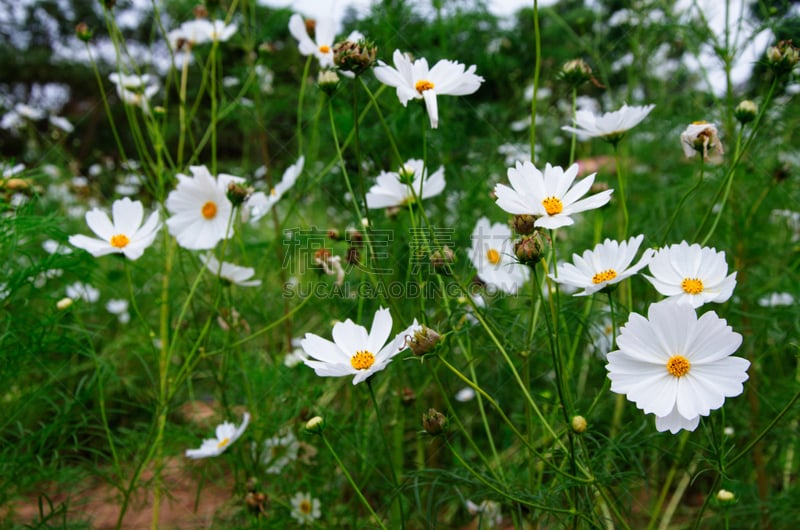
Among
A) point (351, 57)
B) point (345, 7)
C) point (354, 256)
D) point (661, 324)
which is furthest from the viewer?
point (345, 7)

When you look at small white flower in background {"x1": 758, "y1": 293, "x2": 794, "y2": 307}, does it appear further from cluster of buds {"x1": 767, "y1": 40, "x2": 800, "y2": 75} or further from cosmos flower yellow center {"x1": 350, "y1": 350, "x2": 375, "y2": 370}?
cosmos flower yellow center {"x1": 350, "y1": 350, "x2": 375, "y2": 370}

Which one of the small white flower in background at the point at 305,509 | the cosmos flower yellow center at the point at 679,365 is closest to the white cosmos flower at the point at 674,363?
the cosmos flower yellow center at the point at 679,365

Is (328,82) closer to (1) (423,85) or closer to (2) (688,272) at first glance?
(1) (423,85)

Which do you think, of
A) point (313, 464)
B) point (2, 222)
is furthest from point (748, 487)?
point (2, 222)

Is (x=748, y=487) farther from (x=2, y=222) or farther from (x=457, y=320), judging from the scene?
(x=2, y=222)

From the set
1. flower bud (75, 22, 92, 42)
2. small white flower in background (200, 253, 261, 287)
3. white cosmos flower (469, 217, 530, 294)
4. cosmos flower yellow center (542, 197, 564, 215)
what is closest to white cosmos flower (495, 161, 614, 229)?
cosmos flower yellow center (542, 197, 564, 215)

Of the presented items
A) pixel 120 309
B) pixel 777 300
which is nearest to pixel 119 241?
pixel 120 309
